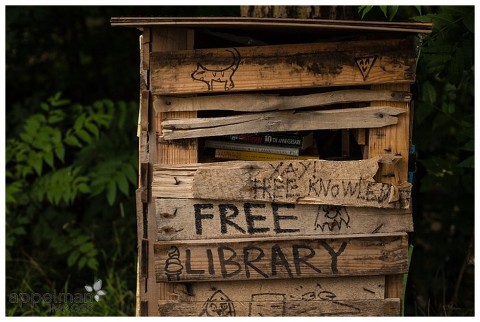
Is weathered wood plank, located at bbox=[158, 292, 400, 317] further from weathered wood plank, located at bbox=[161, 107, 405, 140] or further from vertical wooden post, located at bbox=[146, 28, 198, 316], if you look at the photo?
weathered wood plank, located at bbox=[161, 107, 405, 140]

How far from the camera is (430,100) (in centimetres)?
362

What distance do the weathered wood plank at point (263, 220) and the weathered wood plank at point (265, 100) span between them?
0.36 m

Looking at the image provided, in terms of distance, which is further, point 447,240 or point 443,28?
point 447,240

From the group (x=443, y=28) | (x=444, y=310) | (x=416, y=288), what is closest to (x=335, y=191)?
(x=443, y=28)

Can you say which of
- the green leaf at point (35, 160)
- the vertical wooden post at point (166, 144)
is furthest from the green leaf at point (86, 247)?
the vertical wooden post at point (166, 144)

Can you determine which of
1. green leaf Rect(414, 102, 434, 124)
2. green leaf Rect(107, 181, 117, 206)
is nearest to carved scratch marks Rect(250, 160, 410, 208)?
green leaf Rect(414, 102, 434, 124)

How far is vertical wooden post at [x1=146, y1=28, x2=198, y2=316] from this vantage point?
8.76 ft

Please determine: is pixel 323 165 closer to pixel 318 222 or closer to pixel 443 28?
pixel 318 222

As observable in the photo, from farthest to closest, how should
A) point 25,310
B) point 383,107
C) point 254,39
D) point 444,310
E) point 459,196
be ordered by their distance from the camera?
point 459,196, point 25,310, point 444,310, point 254,39, point 383,107

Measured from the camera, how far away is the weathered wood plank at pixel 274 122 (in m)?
2.66

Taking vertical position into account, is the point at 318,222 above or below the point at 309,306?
above

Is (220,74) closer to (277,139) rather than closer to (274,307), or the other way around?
(277,139)

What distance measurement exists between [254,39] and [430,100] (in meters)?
1.18

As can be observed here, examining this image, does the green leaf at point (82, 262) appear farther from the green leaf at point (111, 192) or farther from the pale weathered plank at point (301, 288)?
the pale weathered plank at point (301, 288)
